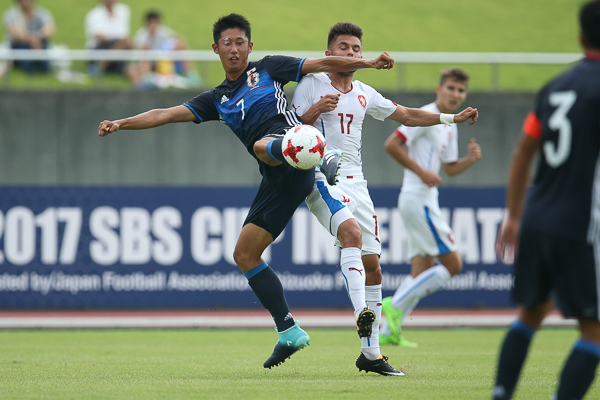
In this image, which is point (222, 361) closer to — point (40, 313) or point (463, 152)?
point (40, 313)

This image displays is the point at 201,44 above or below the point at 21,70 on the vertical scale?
above

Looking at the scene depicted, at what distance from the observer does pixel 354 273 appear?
593 cm

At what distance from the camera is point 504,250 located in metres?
3.83

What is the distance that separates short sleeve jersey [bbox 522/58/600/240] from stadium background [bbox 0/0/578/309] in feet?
29.6

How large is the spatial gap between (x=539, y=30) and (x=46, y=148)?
1586cm

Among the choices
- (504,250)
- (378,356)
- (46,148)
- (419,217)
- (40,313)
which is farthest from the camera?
(46,148)

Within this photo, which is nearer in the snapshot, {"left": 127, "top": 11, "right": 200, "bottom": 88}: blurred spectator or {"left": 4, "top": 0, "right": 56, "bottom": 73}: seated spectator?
{"left": 127, "top": 11, "right": 200, "bottom": 88}: blurred spectator

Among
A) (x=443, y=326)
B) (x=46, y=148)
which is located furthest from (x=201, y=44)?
(x=443, y=326)

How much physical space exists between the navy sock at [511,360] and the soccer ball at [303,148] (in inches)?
80.1

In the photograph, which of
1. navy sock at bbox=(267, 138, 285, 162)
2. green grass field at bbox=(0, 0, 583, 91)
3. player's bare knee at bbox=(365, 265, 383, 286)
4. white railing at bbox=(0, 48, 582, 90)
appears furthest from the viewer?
green grass field at bbox=(0, 0, 583, 91)

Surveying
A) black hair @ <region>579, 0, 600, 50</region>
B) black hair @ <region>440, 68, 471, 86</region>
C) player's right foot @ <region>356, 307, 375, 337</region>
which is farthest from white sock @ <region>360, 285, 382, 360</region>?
black hair @ <region>440, 68, 471, 86</region>

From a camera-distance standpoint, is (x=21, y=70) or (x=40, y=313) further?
A: (x=21, y=70)

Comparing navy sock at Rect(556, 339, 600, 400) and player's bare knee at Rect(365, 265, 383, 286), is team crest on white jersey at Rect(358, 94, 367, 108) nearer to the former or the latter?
player's bare knee at Rect(365, 265, 383, 286)

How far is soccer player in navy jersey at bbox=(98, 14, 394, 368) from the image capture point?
611 centimetres
